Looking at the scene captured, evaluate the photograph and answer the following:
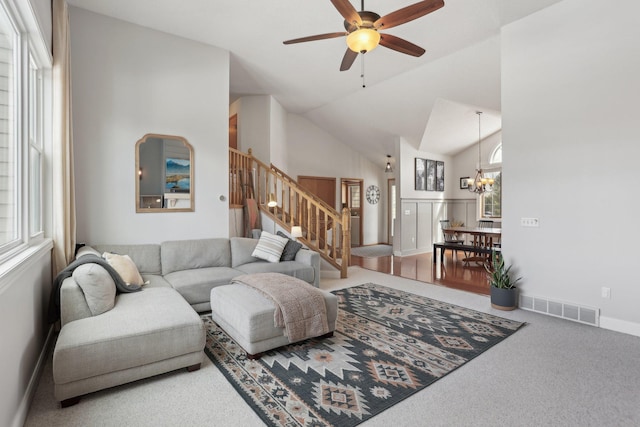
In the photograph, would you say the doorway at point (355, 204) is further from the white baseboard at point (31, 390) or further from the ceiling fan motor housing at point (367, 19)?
the white baseboard at point (31, 390)

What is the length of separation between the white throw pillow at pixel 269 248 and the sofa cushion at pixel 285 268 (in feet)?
0.31

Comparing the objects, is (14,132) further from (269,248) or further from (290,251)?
(290,251)

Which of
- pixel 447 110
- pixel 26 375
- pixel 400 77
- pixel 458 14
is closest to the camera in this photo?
pixel 26 375

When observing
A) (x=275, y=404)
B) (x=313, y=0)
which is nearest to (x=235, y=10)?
(x=313, y=0)

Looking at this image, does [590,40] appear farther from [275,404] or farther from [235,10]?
[275,404]

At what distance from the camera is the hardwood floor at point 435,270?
5.37 meters

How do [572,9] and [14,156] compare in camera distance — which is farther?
[572,9]

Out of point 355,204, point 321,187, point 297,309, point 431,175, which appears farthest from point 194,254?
point 431,175

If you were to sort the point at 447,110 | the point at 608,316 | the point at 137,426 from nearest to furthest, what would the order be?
the point at 137,426
the point at 608,316
the point at 447,110

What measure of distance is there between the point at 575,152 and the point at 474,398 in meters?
3.01

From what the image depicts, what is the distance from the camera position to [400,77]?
597 cm

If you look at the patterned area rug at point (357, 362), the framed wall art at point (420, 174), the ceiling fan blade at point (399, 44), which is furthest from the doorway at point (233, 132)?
the ceiling fan blade at point (399, 44)

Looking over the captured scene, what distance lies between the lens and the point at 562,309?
12.3ft

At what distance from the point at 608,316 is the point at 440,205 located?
623 cm
